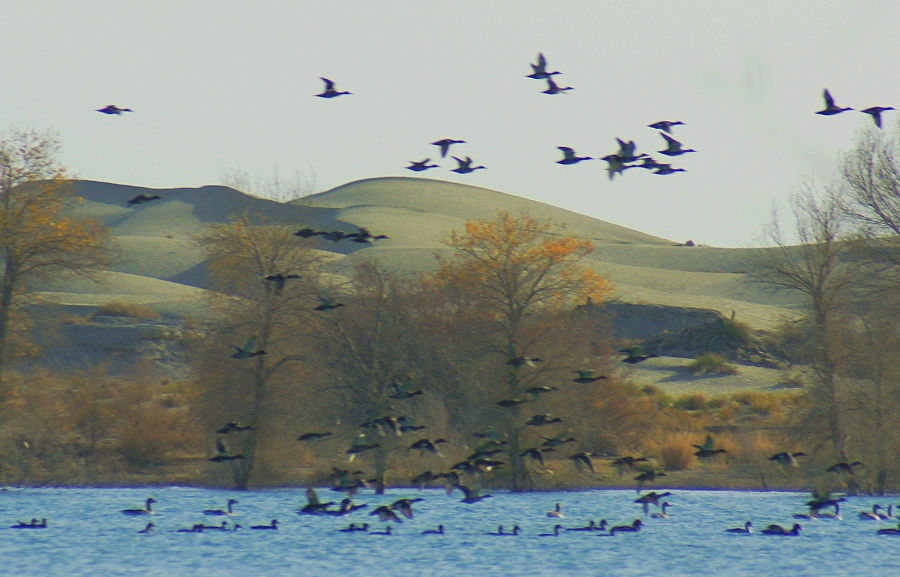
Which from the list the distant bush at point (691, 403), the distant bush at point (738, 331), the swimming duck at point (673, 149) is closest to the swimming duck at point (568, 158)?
the swimming duck at point (673, 149)

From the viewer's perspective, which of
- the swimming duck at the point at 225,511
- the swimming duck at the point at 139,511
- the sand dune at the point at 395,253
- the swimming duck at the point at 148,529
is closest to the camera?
the swimming duck at the point at 148,529

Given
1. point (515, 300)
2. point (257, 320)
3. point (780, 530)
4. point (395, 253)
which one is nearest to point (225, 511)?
point (257, 320)

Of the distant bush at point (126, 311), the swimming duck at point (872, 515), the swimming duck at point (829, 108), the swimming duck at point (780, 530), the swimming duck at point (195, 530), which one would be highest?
the swimming duck at point (829, 108)

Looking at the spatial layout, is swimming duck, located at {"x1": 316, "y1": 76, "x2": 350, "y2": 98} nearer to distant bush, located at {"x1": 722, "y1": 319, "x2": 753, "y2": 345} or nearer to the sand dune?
the sand dune

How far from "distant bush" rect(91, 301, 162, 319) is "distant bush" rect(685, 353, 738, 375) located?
38.4 m

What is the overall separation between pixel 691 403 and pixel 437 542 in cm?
3630

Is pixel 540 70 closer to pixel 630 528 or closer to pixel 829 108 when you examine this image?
pixel 829 108

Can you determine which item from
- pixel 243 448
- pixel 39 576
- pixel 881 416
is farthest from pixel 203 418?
pixel 881 416

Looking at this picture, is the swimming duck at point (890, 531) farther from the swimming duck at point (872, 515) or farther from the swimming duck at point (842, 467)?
the swimming duck at point (842, 467)

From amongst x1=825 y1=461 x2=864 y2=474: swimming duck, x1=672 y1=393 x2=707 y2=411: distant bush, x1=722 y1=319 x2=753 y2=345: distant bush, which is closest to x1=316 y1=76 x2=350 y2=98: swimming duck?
x1=825 y1=461 x2=864 y2=474: swimming duck

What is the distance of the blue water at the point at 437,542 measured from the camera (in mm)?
27828

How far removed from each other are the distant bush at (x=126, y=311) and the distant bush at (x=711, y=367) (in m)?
38.4

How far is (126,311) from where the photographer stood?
289 feet

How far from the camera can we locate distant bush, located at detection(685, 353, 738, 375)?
2977 inches
